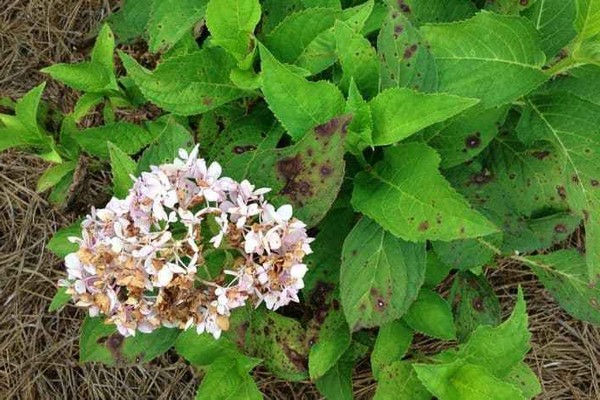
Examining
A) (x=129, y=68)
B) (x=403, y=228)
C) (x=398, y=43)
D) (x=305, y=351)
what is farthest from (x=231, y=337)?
(x=398, y=43)

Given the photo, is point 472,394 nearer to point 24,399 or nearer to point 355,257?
point 355,257

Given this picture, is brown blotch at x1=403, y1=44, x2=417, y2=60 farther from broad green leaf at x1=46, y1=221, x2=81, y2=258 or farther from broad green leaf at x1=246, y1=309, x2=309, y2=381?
broad green leaf at x1=46, y1=221, x2=81, y2=258

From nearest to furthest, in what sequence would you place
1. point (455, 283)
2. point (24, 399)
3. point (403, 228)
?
point (403, 228) → point (455, 283) → point (24, 399)

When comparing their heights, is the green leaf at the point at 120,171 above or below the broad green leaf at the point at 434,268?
above

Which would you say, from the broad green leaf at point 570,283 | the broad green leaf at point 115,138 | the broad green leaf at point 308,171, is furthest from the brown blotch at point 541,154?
the broad green leaf at point 115,138

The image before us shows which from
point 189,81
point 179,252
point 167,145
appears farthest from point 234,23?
point 179,252

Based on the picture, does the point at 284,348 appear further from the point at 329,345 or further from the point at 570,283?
the point at 570,283

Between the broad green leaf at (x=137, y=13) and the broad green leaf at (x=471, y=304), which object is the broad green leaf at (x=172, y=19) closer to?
the broad green leaf at (x=137, y=13)
